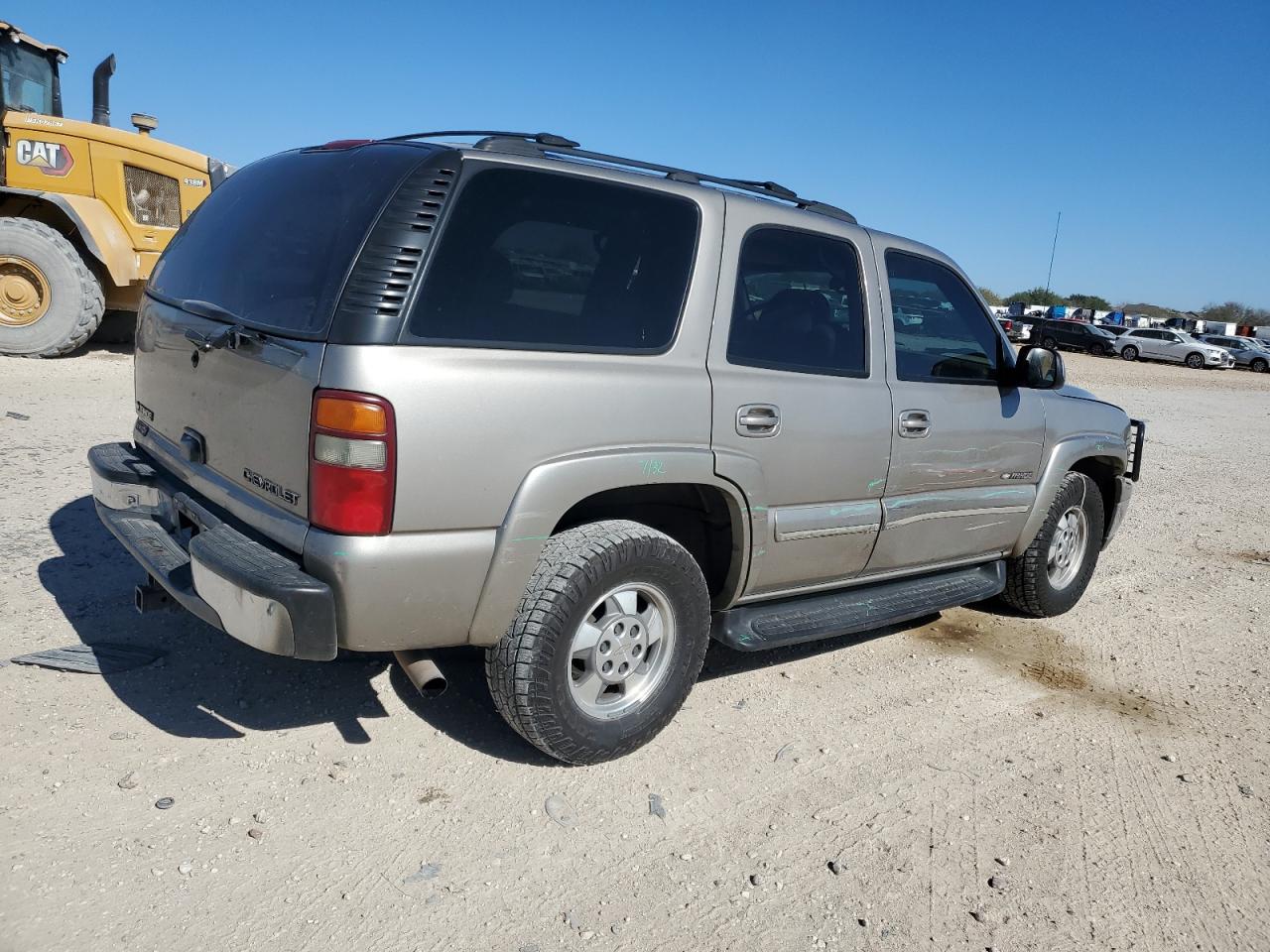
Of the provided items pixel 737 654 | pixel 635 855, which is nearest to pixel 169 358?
pixel 635 855

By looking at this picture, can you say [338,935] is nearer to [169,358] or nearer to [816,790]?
[816,790]

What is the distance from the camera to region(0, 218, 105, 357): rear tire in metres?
9.74

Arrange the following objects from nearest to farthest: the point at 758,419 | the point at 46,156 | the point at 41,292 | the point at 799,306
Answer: the point at 758,419 < the point at 799,306 < the point at 41,292 < the point at 46,156

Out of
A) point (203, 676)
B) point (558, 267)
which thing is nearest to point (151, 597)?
point (203, 676)

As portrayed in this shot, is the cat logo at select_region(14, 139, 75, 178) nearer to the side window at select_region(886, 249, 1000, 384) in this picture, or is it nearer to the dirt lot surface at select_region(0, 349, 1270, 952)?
the dirt lot surface at select_region(0, 349, 1270, 952)

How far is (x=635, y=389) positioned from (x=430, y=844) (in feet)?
4.98

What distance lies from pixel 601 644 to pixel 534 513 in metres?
0.60

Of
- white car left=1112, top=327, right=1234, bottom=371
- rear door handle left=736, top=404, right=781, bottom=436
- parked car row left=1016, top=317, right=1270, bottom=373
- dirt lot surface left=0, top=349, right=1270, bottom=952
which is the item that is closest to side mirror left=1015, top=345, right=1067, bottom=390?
dirt lot surface left=0, top=349, right=1270, bottom=952

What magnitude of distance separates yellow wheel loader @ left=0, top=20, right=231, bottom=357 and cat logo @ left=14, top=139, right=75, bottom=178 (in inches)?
0.4

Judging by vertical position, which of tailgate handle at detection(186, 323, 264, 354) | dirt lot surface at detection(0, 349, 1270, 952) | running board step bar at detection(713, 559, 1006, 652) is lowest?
dirt lot surface at detection(0, 349, 1270, 952)

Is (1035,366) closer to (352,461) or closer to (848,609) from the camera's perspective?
(848,609)

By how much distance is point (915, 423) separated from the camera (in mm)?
4109

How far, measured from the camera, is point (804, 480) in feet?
12.2

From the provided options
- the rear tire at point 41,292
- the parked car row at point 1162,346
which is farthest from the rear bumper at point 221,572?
the parked car row at point 1162,346
